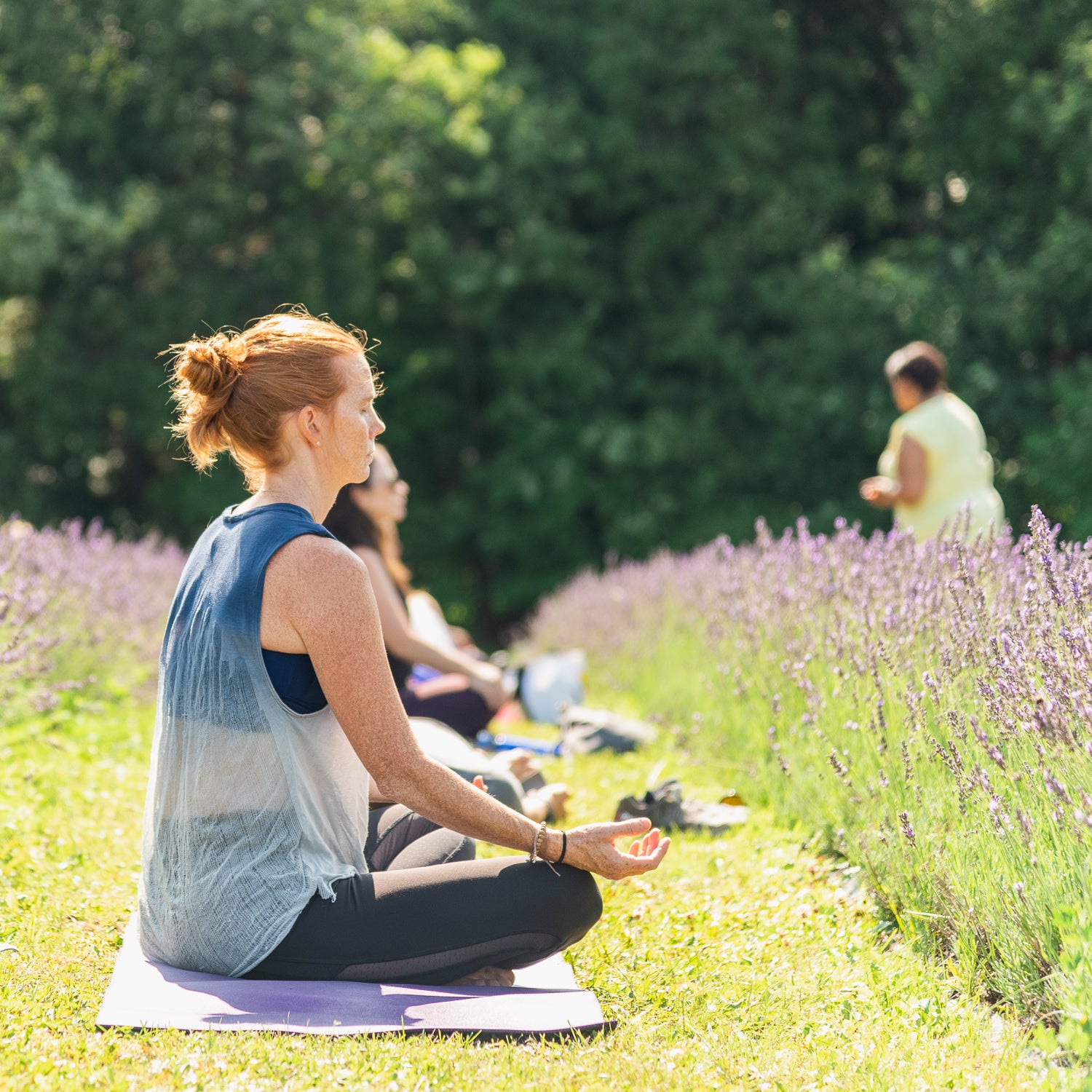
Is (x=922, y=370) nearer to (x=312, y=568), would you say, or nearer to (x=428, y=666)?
(x=428, y=666)

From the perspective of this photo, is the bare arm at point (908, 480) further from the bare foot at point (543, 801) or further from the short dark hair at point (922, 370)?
the bare foot at point (543, 801)

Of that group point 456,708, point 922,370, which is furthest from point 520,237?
point 456,708

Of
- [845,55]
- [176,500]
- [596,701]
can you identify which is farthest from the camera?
[176,500]

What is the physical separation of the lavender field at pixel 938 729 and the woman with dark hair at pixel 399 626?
0.89 meters

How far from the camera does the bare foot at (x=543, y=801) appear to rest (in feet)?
11.4

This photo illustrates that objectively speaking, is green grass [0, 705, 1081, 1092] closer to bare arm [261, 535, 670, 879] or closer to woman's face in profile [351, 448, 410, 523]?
bare arm [261, 535, 670, 879]

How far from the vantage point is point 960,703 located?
2965 millimetres

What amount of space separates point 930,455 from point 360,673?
165 inches

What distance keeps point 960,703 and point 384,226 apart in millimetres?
11844

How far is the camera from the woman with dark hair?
441cm

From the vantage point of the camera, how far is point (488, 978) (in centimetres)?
265

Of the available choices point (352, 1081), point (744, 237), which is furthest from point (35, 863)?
point (744, 237)

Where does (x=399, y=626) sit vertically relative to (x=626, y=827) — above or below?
below

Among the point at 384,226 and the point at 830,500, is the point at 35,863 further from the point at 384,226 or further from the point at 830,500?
the point at 384,226
